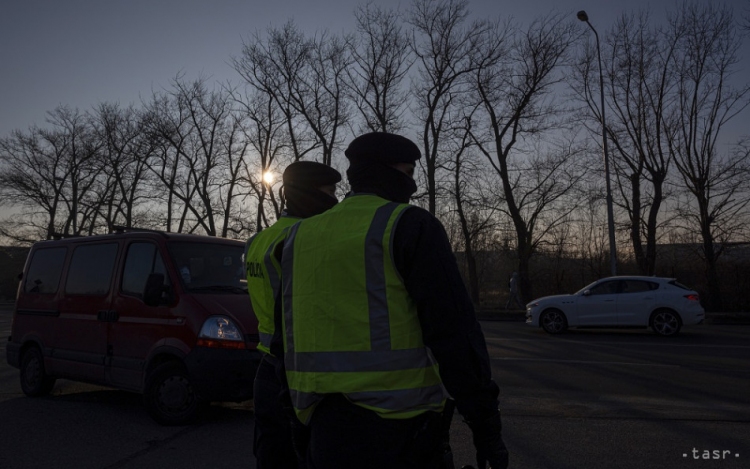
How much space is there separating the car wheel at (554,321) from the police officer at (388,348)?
14.9m

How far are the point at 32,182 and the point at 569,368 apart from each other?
152 feet

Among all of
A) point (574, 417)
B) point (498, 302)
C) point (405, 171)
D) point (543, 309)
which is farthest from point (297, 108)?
point (405, 171)

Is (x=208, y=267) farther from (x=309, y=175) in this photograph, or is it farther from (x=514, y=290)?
(x=514, y=290)

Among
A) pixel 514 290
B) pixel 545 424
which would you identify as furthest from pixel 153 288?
pixel 514 290

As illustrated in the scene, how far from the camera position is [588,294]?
16.2 meters

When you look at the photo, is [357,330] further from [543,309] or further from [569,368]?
[543,309]

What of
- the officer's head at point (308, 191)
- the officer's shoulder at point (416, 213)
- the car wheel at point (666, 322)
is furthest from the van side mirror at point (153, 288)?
the car wheel at point (666, 322)

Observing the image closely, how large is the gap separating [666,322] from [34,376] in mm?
13573

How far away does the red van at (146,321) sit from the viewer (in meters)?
6.23

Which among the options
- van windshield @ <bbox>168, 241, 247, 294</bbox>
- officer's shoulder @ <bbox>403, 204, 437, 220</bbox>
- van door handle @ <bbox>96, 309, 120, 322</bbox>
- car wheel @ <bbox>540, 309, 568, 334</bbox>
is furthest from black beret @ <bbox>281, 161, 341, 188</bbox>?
car wheel @ <bbox>540, 309, 568, 334</bbox>

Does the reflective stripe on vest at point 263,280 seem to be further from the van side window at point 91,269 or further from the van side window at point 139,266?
the van side window at point 91,269

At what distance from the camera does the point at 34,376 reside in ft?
26.2

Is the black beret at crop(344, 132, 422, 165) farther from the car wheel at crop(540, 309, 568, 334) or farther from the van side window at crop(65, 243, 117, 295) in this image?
the car wheel at crop(540, 309, 568, 334)

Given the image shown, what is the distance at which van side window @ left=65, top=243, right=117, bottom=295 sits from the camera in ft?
24.0
